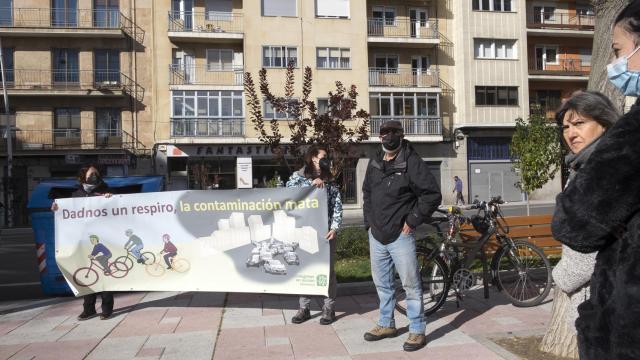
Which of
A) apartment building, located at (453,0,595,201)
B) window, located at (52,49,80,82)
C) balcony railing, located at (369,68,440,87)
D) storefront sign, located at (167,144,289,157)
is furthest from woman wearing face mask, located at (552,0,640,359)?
window, located at (52,49,80,82)

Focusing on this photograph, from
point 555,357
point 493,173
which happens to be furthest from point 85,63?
point 555,357

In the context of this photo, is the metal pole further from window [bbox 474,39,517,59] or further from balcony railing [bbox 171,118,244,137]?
window [bbox 474,39,517,59]

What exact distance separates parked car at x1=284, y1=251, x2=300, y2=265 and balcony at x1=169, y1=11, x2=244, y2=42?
2581 centimetres

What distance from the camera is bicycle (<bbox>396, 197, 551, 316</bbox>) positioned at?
5.57 m

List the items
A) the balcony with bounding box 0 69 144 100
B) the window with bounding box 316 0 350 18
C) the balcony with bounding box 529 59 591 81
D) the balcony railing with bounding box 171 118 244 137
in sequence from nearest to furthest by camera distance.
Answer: the balcony with bounding box 0 69 144 100
the balcony railing with bounding box 171 118 244 137
the window with bounding box 316 0 350 18
the balcony with bounding box 529 59 591 81

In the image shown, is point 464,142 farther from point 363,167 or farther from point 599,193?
point 599,193

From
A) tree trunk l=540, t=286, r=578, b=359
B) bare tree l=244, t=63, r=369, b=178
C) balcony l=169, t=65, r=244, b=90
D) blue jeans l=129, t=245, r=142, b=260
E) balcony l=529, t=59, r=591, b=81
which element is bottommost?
tree trunk l=540, t=286, r=578, b=359

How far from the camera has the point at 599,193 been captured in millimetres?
1373

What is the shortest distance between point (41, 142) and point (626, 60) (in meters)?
32.3

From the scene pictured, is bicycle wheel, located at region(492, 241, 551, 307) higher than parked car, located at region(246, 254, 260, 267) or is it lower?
lower

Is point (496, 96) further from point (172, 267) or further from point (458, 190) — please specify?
point (172, 267)

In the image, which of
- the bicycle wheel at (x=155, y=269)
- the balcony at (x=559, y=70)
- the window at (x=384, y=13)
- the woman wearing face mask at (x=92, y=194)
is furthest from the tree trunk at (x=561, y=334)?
the balcony at (x=559, y=70)

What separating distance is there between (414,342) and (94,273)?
3.91 meters

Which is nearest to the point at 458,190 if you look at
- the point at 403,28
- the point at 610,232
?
the point at 403,28
